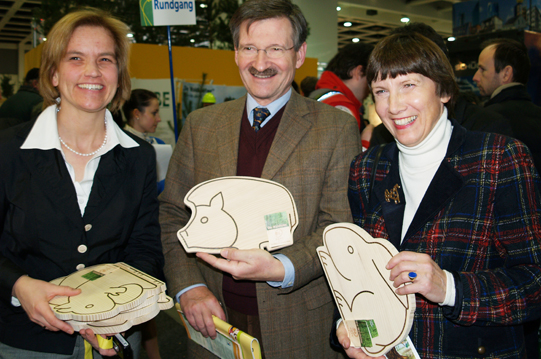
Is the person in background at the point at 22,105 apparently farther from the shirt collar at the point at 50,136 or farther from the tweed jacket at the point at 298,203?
the tweed jacket at the point at 298,203

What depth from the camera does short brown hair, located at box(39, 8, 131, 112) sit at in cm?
164

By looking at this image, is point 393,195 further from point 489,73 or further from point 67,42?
point 489,73

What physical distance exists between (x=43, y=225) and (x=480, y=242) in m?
1.52

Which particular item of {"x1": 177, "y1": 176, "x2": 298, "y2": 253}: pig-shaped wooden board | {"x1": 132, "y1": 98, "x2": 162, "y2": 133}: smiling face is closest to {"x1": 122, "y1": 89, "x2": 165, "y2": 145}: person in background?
{"x1": 132, "y1": 98, "x2": 162, "y2": 133}: smiling face

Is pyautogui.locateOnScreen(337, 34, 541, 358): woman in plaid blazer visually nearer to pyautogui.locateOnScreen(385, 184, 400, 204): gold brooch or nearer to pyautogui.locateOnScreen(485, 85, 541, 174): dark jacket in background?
pyautogui.locateOnScreen(385, 184, 400, 204): gold brooch

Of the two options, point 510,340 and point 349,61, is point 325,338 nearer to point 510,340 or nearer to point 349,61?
point 510,340

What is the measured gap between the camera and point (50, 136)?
5.30 feet

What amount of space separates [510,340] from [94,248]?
4.94 ft

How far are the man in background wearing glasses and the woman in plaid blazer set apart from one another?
23 centimetres

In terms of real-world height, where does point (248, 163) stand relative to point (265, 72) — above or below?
below

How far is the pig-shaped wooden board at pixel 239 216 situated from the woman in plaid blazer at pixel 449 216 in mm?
346

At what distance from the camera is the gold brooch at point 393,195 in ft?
4.72

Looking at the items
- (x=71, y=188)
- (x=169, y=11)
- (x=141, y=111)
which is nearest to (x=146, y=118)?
(x=141, y=111)

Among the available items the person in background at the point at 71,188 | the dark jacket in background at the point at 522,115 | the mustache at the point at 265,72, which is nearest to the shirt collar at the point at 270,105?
the mustache at the point at 265,72
